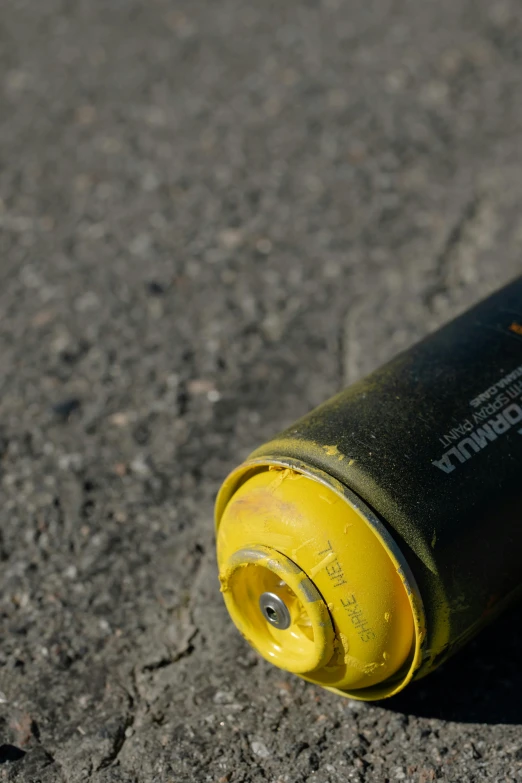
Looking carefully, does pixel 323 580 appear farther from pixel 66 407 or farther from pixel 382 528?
pixel 66 407

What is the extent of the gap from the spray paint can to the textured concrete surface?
0.29 m

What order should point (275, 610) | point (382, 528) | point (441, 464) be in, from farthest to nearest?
point (275, 610) → point (441, 464) → point (382, 528)

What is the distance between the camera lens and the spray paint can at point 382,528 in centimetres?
206

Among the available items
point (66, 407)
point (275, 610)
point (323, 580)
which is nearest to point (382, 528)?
point (323, 580)

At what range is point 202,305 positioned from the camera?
3.82 meters

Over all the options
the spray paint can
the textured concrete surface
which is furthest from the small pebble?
the spray paint can

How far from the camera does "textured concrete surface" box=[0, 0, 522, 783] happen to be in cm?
240

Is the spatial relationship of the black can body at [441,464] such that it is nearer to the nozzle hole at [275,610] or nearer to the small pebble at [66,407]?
the nozzle hole at [275,610]

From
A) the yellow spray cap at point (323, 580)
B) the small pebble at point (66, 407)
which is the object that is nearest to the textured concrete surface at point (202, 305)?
the small pebble at point (66, 407)

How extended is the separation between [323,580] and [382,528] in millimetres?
199

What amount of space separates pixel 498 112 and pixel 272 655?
344cm

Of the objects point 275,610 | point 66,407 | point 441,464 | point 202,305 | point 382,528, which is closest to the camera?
Result: point 382,528

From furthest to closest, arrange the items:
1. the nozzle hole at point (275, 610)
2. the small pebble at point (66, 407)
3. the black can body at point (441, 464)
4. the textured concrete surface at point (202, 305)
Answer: the small pebble at point (66, 407) < the textured concrete surface at point (202, 305) < the nozzle hole at point (275, 610) < the black can body at point (441, 464)

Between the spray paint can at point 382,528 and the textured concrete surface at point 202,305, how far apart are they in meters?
0.29
